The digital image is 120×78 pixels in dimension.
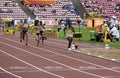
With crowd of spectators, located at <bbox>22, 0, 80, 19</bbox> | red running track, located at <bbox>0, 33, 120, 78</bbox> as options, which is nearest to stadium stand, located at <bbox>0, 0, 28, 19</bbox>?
crowd of spectators, located at <bbox>22, 0, 80, 19</bbox>

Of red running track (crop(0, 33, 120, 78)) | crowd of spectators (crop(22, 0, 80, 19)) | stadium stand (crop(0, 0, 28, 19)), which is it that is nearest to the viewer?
red running track (crop(0, 33, 120, 78))

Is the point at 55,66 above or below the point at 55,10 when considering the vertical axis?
above

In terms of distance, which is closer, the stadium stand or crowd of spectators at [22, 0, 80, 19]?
the stadium stand

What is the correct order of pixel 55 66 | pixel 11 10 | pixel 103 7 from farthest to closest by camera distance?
1. pixel 103 7
2. pixel 11 10
3. pixel 55 66

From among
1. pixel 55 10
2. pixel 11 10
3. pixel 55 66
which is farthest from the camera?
pixel 55 10

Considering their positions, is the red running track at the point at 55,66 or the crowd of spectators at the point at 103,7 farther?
the crowd of spectators at the point at 103,7

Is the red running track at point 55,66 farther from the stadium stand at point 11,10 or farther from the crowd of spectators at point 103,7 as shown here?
the crowd of spectators at point 103,7

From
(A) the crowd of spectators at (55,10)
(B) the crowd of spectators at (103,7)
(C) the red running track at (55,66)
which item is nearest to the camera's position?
(C) the red running track at (55,66)

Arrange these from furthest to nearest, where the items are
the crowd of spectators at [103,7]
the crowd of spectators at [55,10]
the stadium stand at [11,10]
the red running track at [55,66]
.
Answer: the crowd of spectators at [103,7] → the crowd of spectators at [55,10] → the stadium stand at [11,10] → the red running track at [55,66]

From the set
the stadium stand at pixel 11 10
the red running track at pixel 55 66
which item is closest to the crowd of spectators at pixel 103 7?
the stadium stand at pixel 11 10

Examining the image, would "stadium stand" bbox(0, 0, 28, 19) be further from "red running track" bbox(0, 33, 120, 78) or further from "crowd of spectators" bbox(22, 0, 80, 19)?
"red running track" bbox(0, 33, 120, 78)

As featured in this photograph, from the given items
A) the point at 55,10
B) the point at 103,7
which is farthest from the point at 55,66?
the point at 103,7

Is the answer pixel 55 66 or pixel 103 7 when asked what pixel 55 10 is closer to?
pixel 103 7

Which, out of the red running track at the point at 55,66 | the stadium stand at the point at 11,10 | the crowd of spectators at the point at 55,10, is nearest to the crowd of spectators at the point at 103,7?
the crowd of spectators at the point at 55,10
